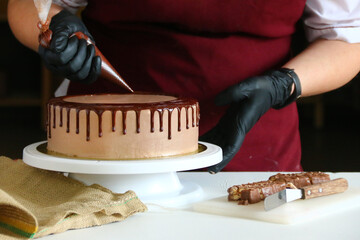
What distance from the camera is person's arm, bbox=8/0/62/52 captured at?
161cm

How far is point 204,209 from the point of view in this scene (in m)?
1.08

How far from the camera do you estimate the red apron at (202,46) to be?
1.58 meters

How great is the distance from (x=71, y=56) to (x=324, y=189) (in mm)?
595

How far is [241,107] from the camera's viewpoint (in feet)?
4.67

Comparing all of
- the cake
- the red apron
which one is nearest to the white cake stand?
the cake

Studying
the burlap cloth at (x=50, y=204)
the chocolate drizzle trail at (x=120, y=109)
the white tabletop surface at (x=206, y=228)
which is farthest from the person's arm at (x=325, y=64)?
the burlap cloth at (x=50, y=204)

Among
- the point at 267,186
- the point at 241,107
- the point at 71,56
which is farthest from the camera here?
the point at 241,107

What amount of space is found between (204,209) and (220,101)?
15.1 inches

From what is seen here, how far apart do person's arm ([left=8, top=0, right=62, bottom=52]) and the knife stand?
0.83 m

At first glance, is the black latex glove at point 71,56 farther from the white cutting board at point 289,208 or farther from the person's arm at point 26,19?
the white cutting board at point 289,208

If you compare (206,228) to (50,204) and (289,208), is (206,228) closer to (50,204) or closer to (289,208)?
(289,208)

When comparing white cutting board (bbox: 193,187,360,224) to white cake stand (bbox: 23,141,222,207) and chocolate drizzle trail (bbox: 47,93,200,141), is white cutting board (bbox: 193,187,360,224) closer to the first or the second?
white cake stand (bbox: 23,141,222,207)

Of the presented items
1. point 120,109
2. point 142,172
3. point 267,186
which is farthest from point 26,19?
point 267,186

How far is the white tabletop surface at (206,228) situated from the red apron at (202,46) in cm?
58
